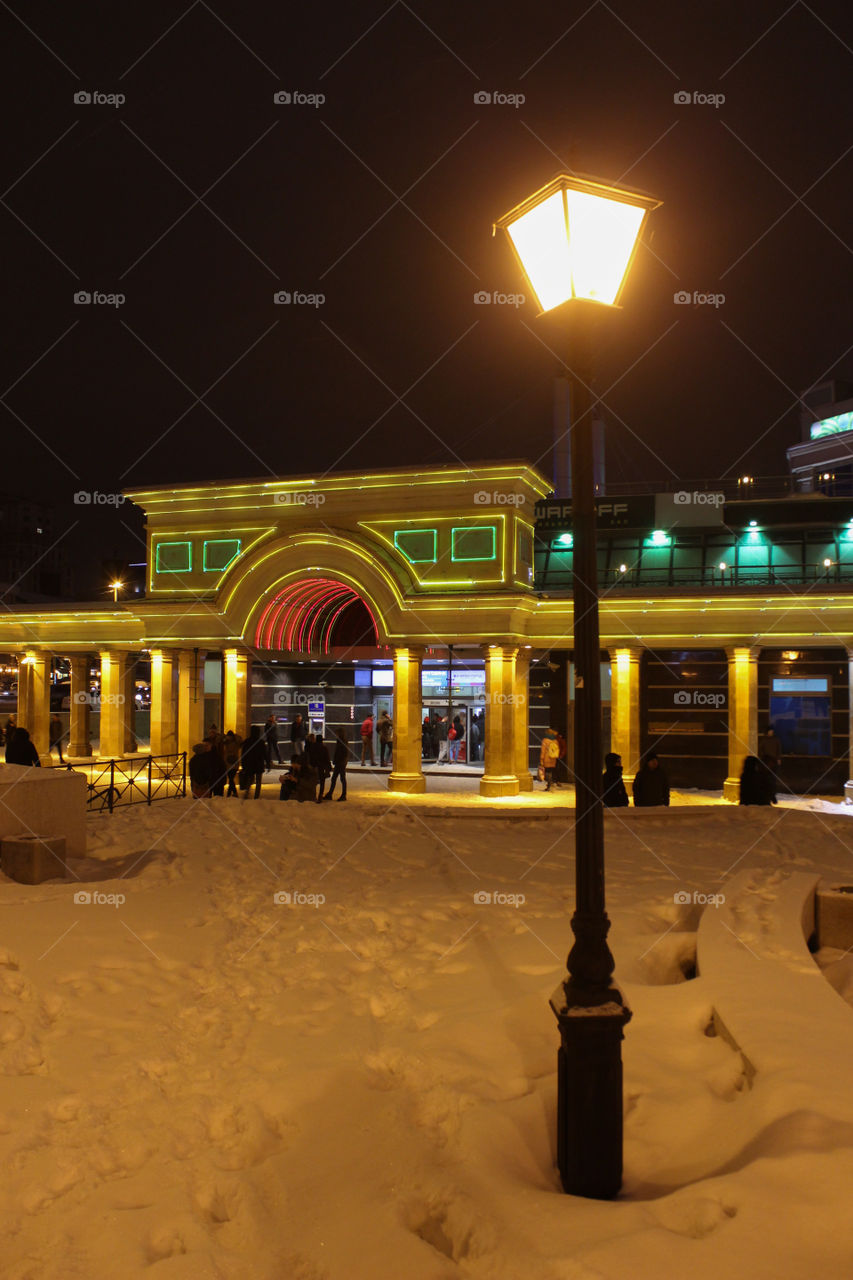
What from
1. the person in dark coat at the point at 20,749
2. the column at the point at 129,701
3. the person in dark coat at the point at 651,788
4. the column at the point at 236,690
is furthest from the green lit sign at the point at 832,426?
the person in dark coat at the point at 20,749

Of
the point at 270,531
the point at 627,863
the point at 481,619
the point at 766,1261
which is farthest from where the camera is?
the point at 270,531

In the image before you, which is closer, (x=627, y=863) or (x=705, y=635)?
(x=627, y=863)

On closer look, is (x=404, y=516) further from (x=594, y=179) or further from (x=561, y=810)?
(x=594, y=179)

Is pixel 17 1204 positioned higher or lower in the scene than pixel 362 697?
lower

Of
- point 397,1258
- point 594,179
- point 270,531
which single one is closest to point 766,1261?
point 397,1258

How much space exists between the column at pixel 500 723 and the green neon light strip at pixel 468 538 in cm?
232

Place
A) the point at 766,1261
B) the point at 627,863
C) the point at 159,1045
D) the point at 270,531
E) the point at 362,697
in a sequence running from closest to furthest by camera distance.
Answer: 1. the point at 766,1261
2. the point at 159,1045
3. the point at 627,863
4. the point at 270,531
5. the point at 362,697

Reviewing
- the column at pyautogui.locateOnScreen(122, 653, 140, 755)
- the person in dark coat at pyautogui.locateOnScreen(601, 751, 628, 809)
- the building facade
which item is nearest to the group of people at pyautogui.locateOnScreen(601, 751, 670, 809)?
the person in dark coat at pyautogui.locateOnScreen(601, 751, 628, 809)

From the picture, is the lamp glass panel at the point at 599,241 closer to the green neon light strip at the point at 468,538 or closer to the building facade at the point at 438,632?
the building facade at the point at 438,632

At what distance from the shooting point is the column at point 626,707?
2298cm

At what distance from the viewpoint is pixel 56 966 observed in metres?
7.09

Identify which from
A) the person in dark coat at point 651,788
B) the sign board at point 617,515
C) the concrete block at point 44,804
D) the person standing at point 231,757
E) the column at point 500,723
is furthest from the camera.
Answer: the sign board at point 617,515

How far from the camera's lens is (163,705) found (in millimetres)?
25234

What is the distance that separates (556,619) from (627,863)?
1177 cm
